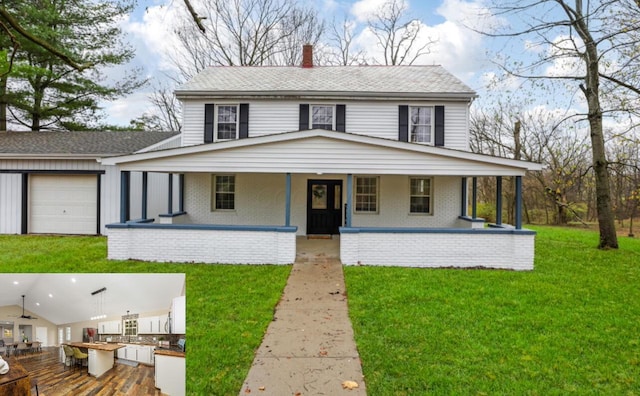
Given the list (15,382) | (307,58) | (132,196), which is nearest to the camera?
(15,382)

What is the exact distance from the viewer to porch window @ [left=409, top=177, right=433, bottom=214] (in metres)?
13.5

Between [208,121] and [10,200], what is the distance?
7144mm

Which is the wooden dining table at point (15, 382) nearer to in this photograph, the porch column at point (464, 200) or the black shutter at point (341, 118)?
the black shutter at point (341, 118)

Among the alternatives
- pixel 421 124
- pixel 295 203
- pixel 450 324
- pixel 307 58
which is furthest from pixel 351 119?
pixel 450 324

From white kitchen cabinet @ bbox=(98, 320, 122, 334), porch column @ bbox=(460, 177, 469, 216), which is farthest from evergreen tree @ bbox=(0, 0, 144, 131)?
white kitchen cabinet @ bbox=(98, 320, 122, 334)

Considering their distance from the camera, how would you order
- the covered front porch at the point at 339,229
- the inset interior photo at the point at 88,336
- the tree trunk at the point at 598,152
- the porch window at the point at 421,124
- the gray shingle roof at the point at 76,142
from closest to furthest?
1. the inset interior photo at the point at 88,336
2. the covered front porch at the point at 339,229
3. the porch window at the point at 421,124
4. the tree trunk at the point at 598,152
5. the gray shingle roof at the point at 76,142

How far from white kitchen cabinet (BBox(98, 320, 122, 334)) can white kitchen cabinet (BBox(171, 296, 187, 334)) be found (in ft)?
0.81

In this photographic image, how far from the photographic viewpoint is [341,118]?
1326 centimetres

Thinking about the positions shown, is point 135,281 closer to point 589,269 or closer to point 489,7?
point 589,269

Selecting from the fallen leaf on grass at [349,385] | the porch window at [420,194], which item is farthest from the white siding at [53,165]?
the fallen leaf on grass at [349,385]

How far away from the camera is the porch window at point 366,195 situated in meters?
13.4

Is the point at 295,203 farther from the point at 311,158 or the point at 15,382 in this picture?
the point at 15,382

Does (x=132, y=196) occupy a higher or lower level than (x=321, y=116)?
lower

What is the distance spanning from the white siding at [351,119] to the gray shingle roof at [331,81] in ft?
1.28
